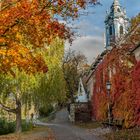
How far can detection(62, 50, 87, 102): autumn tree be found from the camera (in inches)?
2904

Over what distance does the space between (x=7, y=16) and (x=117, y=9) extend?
77298 millimetres

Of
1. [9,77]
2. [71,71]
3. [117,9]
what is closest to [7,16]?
[9,77]

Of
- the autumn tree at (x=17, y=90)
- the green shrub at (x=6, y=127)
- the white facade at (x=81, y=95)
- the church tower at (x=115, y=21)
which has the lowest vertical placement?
the green shrub at (x=6, y=127)

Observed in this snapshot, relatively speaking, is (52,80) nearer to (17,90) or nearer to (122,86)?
(17,90)

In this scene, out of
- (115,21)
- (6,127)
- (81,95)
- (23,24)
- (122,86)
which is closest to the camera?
(23,24)

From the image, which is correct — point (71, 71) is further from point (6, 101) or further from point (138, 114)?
point (138, 114)

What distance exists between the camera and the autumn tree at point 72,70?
242ft

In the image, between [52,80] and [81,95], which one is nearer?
[52,80]

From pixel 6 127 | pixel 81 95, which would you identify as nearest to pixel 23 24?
pixel 6 127

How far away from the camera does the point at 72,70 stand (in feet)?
244

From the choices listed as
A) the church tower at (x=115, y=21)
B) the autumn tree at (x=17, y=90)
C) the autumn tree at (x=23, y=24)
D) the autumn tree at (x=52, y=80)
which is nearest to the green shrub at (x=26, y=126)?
the autumn tree at (x=17, y=90)

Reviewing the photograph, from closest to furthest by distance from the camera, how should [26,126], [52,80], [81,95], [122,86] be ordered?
1. [122,86]
2. [52,80]
3. [26,126]
4. [81,95]

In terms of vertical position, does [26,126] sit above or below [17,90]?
below

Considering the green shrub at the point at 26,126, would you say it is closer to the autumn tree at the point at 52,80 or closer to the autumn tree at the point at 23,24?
the autumn tree at the point at 52,80
